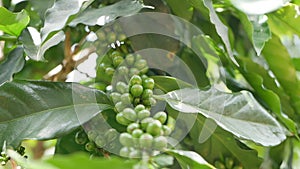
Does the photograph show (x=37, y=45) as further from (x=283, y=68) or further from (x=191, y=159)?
(x=283, y=68)

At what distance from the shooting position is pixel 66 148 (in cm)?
84

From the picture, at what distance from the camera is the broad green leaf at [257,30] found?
824 millimetres

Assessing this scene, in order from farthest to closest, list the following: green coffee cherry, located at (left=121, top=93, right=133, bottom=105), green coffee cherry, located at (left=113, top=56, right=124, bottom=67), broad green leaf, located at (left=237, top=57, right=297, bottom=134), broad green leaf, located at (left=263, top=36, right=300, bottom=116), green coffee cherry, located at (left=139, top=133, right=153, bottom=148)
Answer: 1. broad green leaf, located at (left=263, top=36, right=300, bottom=116)
2. broad green leaf, located at (left=237, top=57, right=297, bottom=134)
3. green coffee cherry, located at (left=113, top=56, right=124, bottom=67)
4. green coffee cherry, located at (left=121, top=93, right=133, bottom=105)
5. green coffee cherry, located at (left=139, top=133, right=153, bottom=148)

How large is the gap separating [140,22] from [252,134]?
264 millimetres

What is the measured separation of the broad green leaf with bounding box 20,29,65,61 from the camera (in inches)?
27.9

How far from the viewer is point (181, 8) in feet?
2.86

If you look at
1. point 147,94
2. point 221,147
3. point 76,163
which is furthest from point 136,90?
point 76,163

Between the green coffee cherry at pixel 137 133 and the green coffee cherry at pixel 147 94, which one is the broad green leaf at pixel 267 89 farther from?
the green coffee cherry at pixel 137 133

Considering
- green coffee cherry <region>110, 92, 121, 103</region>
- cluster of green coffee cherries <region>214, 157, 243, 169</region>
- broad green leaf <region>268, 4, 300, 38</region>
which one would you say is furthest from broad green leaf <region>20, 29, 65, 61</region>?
broad green leaf <region>268, 4, 300, 38</region>

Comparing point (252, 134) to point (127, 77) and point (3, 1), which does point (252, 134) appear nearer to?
point (127, 77)

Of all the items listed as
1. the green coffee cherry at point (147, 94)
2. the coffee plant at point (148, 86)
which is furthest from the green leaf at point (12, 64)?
the green coffee cherry at point (147, 94)

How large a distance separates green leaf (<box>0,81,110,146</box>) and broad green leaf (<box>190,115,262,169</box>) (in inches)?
6.7

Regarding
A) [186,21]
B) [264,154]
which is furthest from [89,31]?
[264,154]

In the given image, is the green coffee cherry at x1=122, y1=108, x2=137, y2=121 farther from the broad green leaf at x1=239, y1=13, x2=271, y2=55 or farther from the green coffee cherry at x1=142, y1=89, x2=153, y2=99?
the broad green leaf at x1=239, y1=13, x2=271, y2=55
